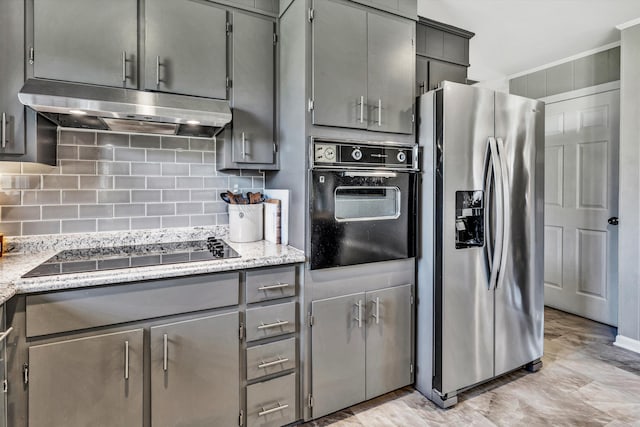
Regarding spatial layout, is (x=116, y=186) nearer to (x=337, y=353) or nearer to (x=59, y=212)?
(x=59, y=212)

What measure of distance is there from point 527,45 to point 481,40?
0.53 metres

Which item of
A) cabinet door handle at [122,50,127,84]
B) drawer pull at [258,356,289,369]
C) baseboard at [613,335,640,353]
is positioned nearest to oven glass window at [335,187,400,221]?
drawer pull at [258,356,289,369]

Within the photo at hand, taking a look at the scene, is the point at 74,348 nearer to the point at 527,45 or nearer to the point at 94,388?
the point at 94,388

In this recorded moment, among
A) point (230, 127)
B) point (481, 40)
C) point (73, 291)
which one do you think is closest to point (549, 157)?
point (481, 40)

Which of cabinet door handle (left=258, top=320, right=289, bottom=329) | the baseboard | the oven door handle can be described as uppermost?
the oven door handle

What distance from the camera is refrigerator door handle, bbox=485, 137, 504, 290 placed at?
6.82 feet

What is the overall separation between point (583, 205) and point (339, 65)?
3022mm

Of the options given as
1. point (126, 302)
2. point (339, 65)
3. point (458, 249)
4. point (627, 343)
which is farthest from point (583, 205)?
point (126, 302)

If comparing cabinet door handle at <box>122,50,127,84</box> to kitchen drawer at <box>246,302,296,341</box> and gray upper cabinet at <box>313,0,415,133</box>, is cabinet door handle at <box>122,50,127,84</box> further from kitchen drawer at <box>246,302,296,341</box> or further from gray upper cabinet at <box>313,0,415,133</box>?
kitchen drawer at <box>246,302,296,341</box>

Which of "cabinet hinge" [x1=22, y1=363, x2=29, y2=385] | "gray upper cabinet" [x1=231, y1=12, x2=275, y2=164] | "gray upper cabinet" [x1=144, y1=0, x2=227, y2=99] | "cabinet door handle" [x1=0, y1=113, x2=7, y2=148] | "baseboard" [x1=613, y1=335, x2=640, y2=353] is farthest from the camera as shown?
"baseboard" [x1=613, y1=335, x2=640, y2=353]

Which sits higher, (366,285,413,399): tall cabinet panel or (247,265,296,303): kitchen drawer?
(247,265,296,303): kitchen drawer

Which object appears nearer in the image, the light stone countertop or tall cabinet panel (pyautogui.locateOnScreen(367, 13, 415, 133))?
the light stone countertop

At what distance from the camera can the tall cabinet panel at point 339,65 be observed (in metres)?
1.83

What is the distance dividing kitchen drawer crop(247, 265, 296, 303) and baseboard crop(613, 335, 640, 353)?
2856 millimetres
